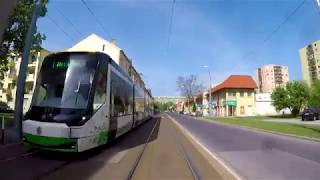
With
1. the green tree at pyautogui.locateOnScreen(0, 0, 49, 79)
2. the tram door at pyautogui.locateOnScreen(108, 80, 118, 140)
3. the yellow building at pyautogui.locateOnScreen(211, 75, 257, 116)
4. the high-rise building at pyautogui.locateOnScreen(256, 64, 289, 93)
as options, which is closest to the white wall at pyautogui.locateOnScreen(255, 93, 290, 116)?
the yellow building at pyautogui.locateOnScreen(211, 75, 257, 116)

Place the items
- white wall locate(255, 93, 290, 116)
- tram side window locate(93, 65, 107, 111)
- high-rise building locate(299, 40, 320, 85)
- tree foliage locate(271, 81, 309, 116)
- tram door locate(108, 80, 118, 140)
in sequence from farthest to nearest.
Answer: high-rise building locate(299, 40, 320, 85) → white wall locate(255, 93, 290, 116) → tree foliage locate(271, 81, 309, 116) → tram door locate(108, 80, 118, 140) → tram side window locate(93, 65, 107, 111)

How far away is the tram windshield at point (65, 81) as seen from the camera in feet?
35.2

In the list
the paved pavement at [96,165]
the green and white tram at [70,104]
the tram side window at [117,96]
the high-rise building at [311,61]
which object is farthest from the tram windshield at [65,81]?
the high-rise building at [311,61]

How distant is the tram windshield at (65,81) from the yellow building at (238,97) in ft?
237

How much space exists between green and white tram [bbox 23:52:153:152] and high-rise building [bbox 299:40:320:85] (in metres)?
99.3

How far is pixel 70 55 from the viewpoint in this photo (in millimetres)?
11570

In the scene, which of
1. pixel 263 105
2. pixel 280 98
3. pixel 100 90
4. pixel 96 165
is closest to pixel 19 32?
pixel 100 90

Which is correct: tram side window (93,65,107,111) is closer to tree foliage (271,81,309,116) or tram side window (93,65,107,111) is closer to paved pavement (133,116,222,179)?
paved pavement (133,116,222,179)

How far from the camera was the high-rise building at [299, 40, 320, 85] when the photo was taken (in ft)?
340

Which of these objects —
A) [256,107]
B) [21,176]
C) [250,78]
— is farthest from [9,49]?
[250,78]

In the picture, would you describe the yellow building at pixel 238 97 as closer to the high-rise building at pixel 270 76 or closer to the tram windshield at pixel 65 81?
the high-rise building at pixel 270 76

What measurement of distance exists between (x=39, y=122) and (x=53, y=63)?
204 cm

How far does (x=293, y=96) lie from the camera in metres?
60.3

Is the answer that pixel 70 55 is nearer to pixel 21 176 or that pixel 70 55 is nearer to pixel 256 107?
pixel 21 176
